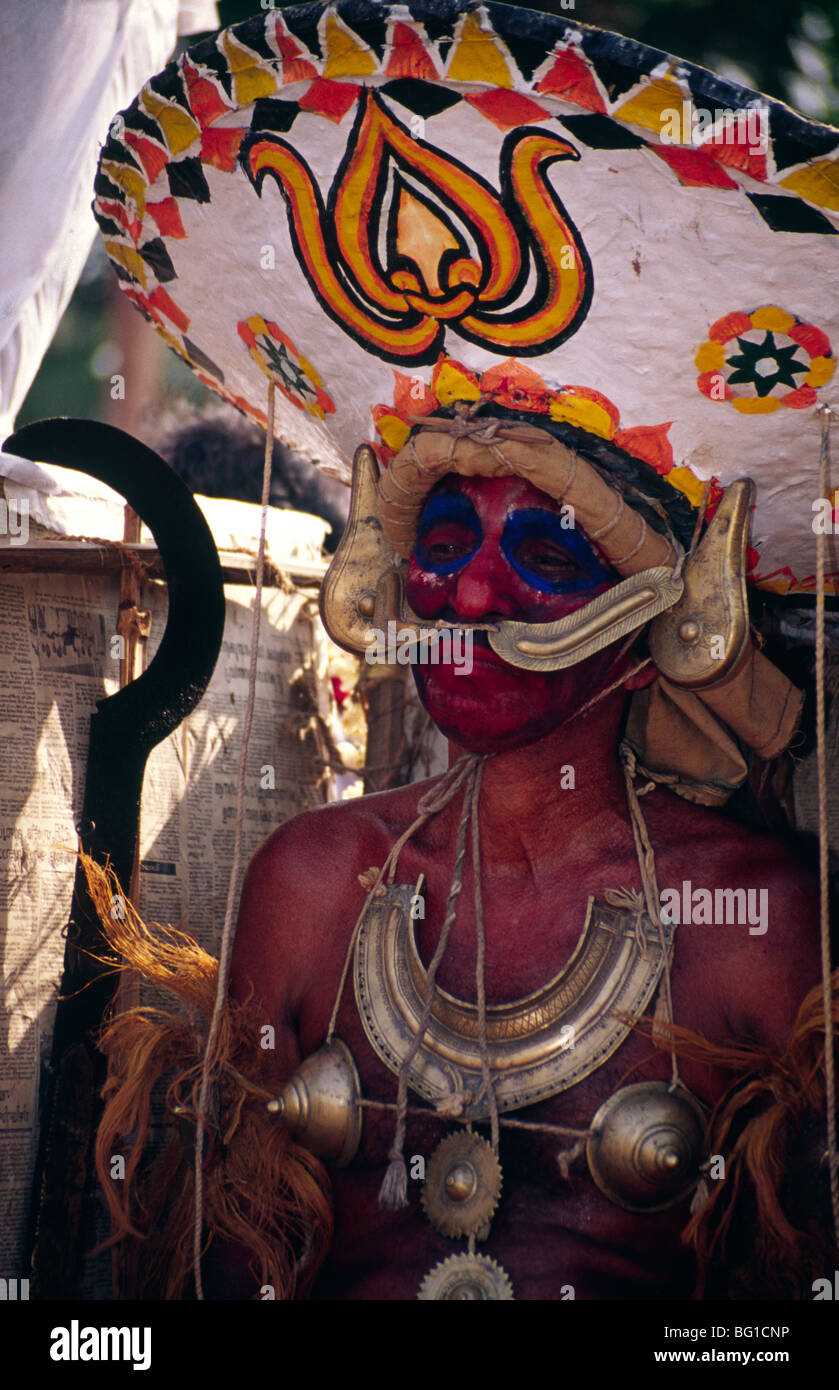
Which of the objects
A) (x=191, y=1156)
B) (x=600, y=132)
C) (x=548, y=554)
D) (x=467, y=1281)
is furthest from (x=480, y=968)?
(x=600, y=132)

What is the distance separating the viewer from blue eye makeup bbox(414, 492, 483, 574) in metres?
2.32

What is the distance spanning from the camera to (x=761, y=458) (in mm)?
2189

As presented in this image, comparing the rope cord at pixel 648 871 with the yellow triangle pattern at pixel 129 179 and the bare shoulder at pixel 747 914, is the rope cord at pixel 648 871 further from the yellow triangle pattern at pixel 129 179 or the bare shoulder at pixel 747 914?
the yellow triangle pattern at pixel 129 179

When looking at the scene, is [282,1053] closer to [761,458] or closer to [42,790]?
[42,790]

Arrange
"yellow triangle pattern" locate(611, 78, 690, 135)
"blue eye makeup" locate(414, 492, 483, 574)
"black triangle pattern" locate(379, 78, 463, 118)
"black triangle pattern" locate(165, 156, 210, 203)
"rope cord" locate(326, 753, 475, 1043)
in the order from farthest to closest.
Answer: "rope cord" locate(326, 753, 475, 1043), "blue eye makeup" locate(414, 492, 483, 574), "black triangle pattern" locate(165, 156, 210, 203), "black triangle pattern" locate(379, 78, 463, 118), "yellow triangle pattern" locate(611, 78, 690, 135)

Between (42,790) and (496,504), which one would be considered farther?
(42,790)

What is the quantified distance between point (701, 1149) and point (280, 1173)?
73 cm

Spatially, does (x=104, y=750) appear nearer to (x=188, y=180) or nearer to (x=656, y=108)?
(x=188, y=180)

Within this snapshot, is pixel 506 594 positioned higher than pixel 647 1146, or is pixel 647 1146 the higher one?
pixel 506 594

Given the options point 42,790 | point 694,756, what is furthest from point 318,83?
point 42,790

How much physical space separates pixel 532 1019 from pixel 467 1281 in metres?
0.43

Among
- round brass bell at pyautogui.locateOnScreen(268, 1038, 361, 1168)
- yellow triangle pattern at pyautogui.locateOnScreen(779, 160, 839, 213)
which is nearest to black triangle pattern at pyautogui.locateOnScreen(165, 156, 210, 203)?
yellow triangle pattern at pyautogui.locateOnScreen(779, 160, 839, 213)

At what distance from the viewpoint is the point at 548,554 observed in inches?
89.7

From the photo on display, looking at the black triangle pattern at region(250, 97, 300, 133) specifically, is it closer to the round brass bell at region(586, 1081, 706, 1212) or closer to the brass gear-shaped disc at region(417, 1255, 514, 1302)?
the round brass bell at region(586, 1081, 706, 1212)
